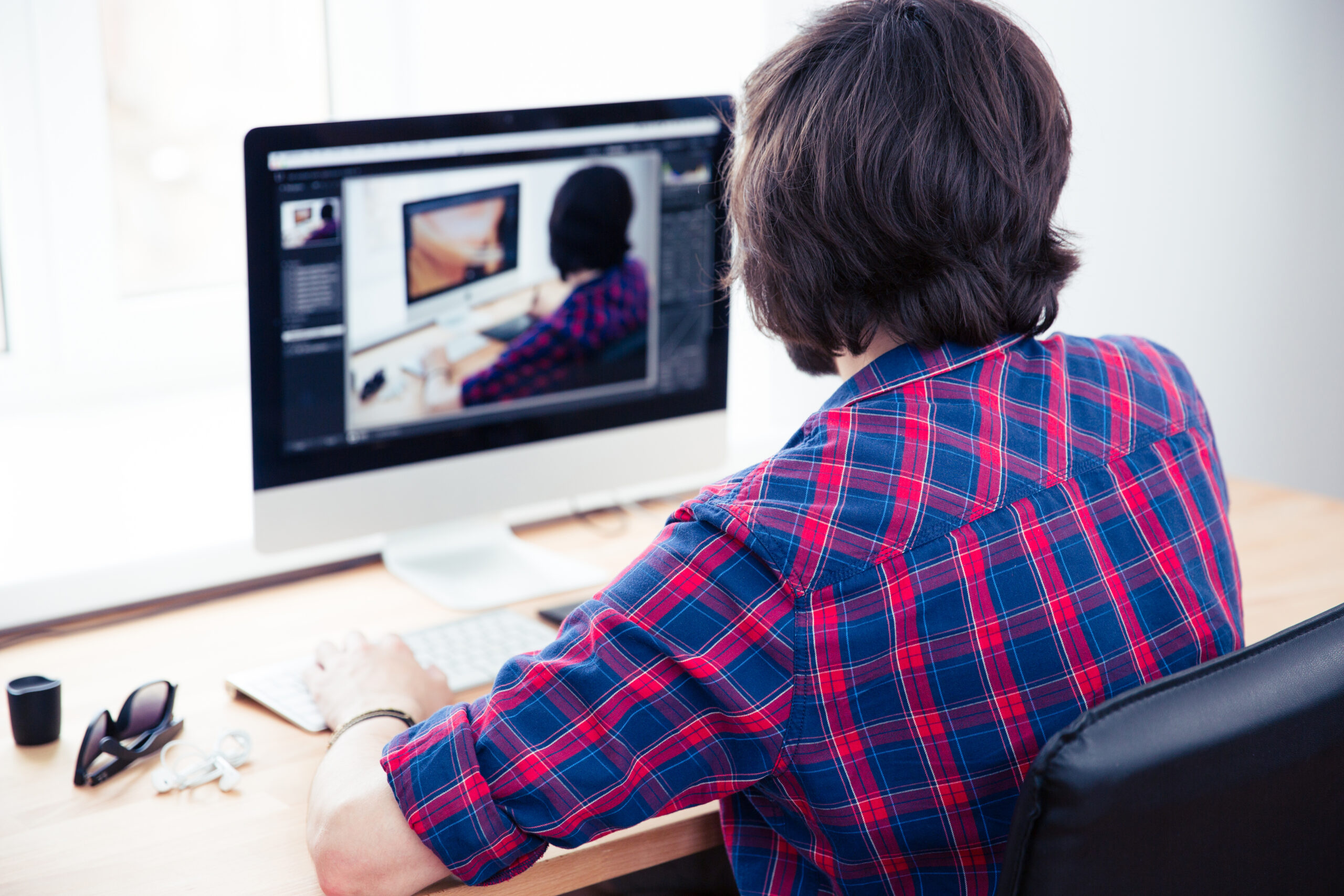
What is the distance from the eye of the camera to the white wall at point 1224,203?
201 centimetres

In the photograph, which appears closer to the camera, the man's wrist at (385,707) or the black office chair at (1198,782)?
the black office chair at (1198,782)

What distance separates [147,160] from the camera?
1.69 meters

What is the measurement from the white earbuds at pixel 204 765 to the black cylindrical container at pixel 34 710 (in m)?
0.11

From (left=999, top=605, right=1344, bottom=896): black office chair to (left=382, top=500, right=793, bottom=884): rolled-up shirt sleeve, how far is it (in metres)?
0.18

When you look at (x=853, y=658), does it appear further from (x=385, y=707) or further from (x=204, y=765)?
(x=204, y=765)

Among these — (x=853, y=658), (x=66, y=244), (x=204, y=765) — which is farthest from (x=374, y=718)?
(x=66, y=244)

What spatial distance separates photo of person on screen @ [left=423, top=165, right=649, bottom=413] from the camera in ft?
4.34

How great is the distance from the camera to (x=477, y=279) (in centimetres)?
129

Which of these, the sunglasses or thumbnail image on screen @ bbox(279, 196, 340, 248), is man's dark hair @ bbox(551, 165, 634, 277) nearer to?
thumbnail image on screen @ bbox(279, 196, 340, 248)

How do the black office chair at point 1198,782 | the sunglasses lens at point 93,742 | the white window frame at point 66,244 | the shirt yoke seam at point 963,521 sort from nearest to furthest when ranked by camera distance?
the black office chair at point 1198,782
the shirt yoke seam at point 963,521
the sunglasses lens at point 93,742
the white window frame at point 66,244

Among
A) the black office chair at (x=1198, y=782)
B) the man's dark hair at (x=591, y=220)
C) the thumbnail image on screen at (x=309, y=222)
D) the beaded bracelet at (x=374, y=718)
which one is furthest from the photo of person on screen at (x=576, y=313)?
the black office chair at (x=1198, y=782)

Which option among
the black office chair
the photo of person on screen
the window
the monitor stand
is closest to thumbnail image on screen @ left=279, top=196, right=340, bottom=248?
the photo of person on screen

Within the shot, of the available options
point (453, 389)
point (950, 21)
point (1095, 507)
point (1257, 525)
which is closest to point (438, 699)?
point (453, 389)

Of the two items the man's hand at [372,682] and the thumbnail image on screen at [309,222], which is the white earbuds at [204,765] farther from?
Answer: the thumbnail image on screen at [309,222]
